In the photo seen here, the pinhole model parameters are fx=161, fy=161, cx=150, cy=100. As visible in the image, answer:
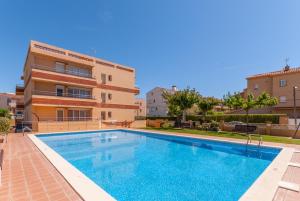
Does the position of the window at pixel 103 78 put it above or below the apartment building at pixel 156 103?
above

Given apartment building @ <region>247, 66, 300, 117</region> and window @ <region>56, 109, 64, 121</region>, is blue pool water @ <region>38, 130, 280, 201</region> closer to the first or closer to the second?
window @ <region>56, 109, 64, 121</region>

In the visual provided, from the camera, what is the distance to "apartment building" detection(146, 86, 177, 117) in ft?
153

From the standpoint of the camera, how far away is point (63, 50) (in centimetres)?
2455

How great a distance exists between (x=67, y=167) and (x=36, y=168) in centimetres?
111

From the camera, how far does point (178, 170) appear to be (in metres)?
8.04

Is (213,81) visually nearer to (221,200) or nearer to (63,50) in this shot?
(63,50)

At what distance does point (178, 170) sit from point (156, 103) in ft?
133

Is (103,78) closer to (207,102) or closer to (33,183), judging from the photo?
(207,102)

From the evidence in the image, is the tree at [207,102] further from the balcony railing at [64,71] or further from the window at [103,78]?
the balcony railing at [64,71]

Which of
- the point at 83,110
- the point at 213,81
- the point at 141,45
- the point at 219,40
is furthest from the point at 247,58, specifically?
the point at 83,110

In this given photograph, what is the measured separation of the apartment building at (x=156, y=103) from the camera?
46594 mm

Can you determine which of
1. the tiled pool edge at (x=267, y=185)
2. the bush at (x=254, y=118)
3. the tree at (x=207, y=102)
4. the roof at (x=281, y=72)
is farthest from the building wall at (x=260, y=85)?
the tiled pool edge at (x=267, y=185)

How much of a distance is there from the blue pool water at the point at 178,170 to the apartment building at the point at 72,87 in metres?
13.9

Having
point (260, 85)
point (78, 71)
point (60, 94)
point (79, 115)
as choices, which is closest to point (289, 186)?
point (79, 115)
